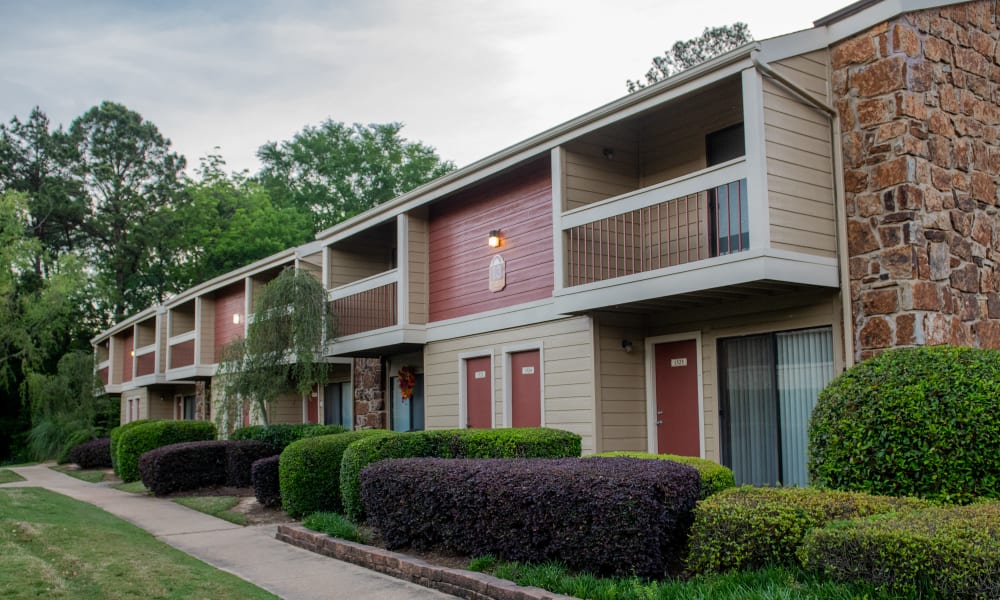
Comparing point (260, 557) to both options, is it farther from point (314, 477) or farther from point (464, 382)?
point (464, 382)

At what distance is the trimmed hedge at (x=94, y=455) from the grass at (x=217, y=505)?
10633 mm

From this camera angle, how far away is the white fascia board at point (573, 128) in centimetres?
928

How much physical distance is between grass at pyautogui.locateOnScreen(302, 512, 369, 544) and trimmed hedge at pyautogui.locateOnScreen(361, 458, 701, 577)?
642 mm

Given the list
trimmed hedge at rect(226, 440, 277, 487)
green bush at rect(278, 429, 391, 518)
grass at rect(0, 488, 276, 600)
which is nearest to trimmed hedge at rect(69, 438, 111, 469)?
trimmed hedge at rect(226, 440, 277, 487)

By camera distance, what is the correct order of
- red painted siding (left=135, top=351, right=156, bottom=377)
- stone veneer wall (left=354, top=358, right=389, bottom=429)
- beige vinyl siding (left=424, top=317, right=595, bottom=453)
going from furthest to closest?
red painted siding (left=135, top=351, right=156, bottom=377) < stone veneer wall (left=354, top=358, right=389, bottom=429) < beige vinyl siding (left=424, top=317, right=595, bottom=453)

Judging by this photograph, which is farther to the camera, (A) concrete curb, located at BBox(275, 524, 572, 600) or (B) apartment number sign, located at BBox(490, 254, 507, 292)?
(B) apartment number sign, located at BBox(490, 254, 507, 292)

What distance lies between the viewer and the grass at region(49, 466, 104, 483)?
2021cm

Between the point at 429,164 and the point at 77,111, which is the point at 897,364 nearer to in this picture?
the point at 429,164

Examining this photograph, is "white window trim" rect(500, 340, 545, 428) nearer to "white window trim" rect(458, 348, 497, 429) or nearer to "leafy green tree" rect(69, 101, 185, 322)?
"white window trim" rect(458, 348, 497, 429)

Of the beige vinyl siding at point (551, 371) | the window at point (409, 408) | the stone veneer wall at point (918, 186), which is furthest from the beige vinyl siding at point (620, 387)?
the window at point (409, 408)

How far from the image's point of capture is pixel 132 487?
17.4 metres

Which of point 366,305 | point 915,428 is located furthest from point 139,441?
point 915,428

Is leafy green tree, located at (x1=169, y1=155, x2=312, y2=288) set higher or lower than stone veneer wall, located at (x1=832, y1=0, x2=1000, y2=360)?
higher

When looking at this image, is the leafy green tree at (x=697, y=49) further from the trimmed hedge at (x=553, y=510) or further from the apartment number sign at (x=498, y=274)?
the trimmed hedge at (x=553, y=510)
